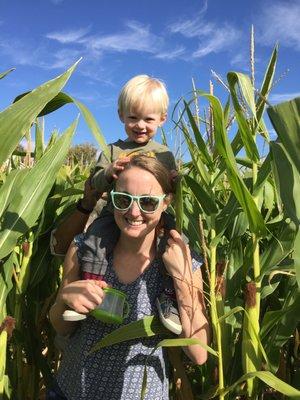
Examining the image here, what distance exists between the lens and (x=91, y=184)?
190cm

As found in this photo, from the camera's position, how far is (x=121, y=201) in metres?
1.50

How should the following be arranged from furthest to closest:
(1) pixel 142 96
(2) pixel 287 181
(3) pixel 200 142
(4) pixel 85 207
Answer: (1) pixel 142 96, (4) pixel 85 207, (3) pixel 200 142, (2) pixel 287 181

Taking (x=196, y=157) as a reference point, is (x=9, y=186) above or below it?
below

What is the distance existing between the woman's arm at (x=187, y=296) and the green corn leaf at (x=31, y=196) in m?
0.52

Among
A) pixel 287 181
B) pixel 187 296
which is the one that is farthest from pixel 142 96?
pixel 287 181

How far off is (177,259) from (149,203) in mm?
191

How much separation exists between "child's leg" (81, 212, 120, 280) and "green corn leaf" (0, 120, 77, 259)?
212 millimetres

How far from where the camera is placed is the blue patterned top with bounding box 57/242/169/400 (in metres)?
1.59

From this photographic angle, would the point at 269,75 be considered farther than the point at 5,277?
No

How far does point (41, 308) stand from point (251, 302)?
1278mm

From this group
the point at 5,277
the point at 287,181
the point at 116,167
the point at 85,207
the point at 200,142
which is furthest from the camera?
the point at 85,207

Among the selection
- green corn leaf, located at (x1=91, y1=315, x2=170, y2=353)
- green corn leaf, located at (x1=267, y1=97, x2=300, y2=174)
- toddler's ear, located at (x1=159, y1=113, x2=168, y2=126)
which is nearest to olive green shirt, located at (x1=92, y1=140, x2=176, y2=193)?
toddler's ear, located at (x1=159, y1=113, x2=168, y2=126)

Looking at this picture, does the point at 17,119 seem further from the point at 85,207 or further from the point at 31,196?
the point at 85,207

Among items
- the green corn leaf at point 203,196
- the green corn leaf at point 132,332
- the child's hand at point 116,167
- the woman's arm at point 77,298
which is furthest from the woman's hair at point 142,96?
the green corn leaf at point 132,332
